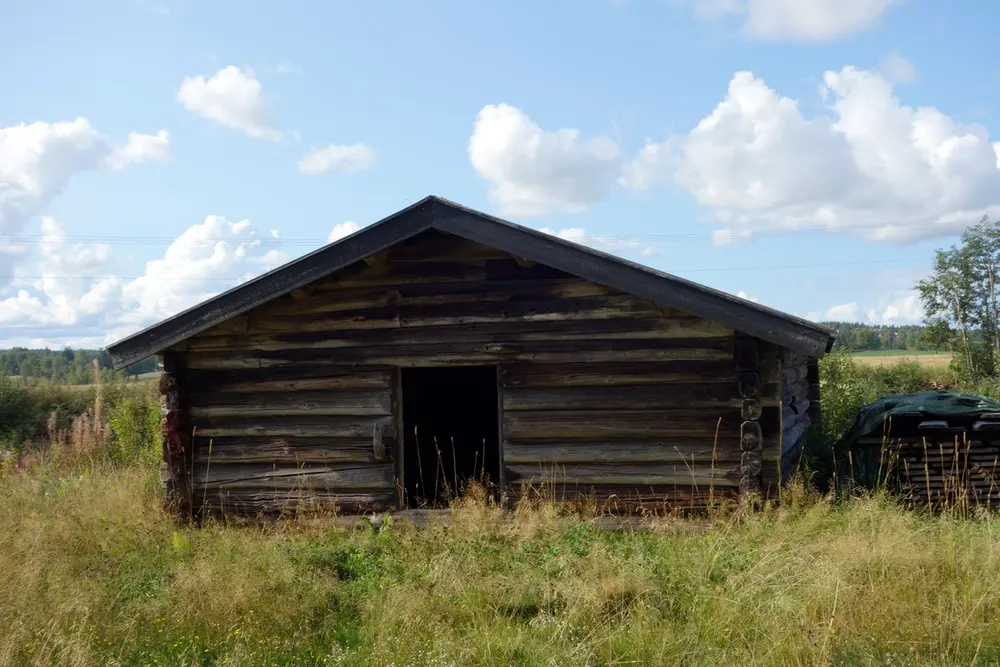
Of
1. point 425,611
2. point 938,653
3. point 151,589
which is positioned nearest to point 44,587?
point 151,589

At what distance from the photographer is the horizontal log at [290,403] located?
26.8ft

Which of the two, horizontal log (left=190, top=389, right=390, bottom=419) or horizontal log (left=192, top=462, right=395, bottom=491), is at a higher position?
horizontal log (left=190, top=389, right=390, bottom=419)

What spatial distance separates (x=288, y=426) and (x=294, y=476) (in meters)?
0.54

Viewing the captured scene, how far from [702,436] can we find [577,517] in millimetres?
1427

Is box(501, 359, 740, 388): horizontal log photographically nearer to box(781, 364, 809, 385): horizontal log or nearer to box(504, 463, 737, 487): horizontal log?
box(504, 463, 737, 487): horizontal log

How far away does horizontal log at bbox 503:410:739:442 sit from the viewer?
24.6ft

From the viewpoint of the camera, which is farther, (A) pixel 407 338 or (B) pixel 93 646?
(A) pixel 407 338

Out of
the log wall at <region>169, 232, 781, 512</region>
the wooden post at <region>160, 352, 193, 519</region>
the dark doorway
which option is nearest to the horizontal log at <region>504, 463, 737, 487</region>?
the log wall at <region>169, 232, 781, 512</region>

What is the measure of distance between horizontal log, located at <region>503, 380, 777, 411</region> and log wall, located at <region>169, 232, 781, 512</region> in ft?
0.04

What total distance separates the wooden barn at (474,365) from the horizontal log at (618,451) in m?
0.01

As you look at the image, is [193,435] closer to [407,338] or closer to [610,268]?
[407,338]

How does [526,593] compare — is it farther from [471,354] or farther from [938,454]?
[938,454]

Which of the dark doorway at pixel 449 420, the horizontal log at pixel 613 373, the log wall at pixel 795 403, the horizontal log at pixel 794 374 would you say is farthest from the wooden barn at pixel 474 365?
the dark doorway at pixel 449 420

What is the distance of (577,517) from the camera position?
7312mm
